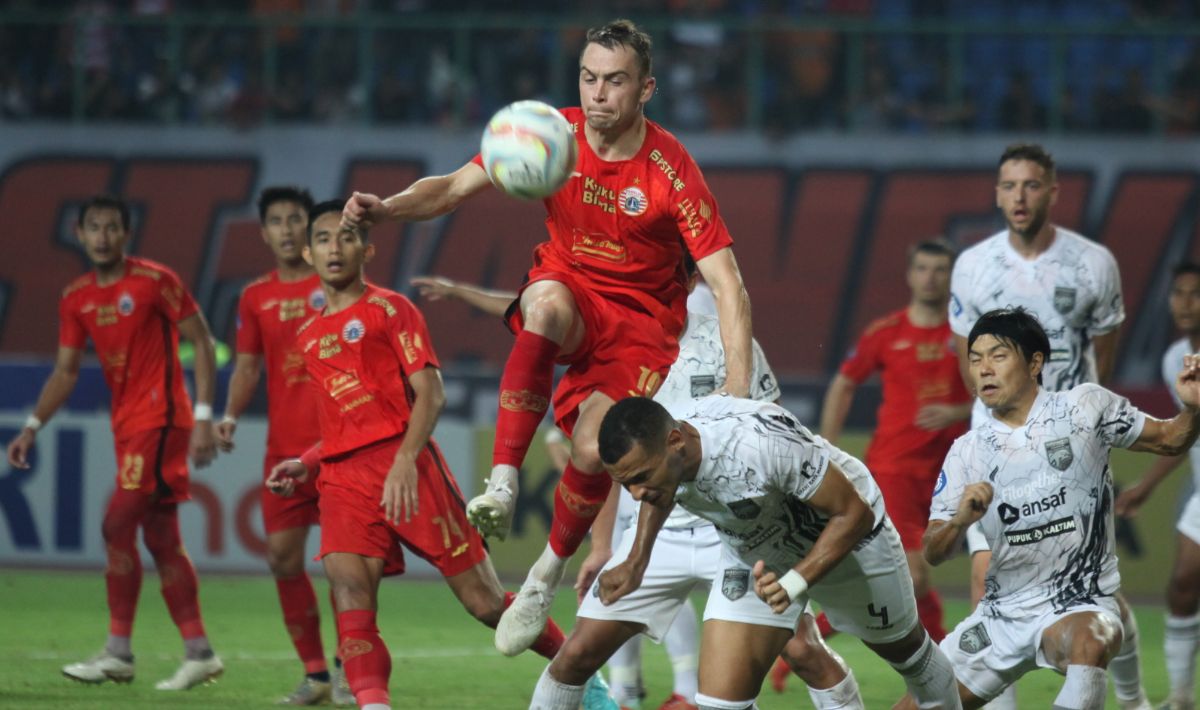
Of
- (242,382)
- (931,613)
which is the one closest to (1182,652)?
(931,613)

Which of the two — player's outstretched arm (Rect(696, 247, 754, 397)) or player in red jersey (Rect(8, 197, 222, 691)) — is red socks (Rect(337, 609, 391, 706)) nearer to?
player's outstretched arm (Rect(696, 247, 754, 397))

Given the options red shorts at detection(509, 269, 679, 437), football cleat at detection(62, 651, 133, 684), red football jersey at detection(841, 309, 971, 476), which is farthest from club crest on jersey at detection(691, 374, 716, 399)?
football cleat at detection(62, 651, 133, 684)

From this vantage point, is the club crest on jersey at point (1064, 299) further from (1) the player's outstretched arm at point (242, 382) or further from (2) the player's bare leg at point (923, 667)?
(1) the player's outstretched arm at point (242, 382)

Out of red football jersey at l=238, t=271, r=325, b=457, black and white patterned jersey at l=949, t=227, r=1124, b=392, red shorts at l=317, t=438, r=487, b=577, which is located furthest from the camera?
red football jersey at l=238, t=271, r=325, b=457

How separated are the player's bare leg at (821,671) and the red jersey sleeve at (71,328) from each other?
4592 millimetres

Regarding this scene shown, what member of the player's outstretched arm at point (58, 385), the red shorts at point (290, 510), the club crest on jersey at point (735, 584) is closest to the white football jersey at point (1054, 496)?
the club crest on jersey at point (735, 584)

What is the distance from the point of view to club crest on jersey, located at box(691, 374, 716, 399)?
274 inches

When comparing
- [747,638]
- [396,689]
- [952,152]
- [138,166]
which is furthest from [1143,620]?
[138,166]

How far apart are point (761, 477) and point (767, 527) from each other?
14.2 inches

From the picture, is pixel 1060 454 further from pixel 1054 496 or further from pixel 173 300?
pixel 173 300

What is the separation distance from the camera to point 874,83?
62.6 ft

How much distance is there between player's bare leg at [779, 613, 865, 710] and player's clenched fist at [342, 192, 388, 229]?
2.16 meters

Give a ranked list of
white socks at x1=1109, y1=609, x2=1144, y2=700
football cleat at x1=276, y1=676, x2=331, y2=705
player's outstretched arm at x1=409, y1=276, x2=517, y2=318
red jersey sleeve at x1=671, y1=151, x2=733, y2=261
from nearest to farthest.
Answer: red jersey sleeve at x1=671, y1=151, x2=733, y2=261
white socks at x1=1109, y1=609, x2=1144, y2=700
player's outstretched arm at x1=409, y1=276, x2=517, y2=318
football cleat at x1=276, y1=676, x2=331, y2=705

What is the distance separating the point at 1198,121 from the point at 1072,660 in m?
14.3
